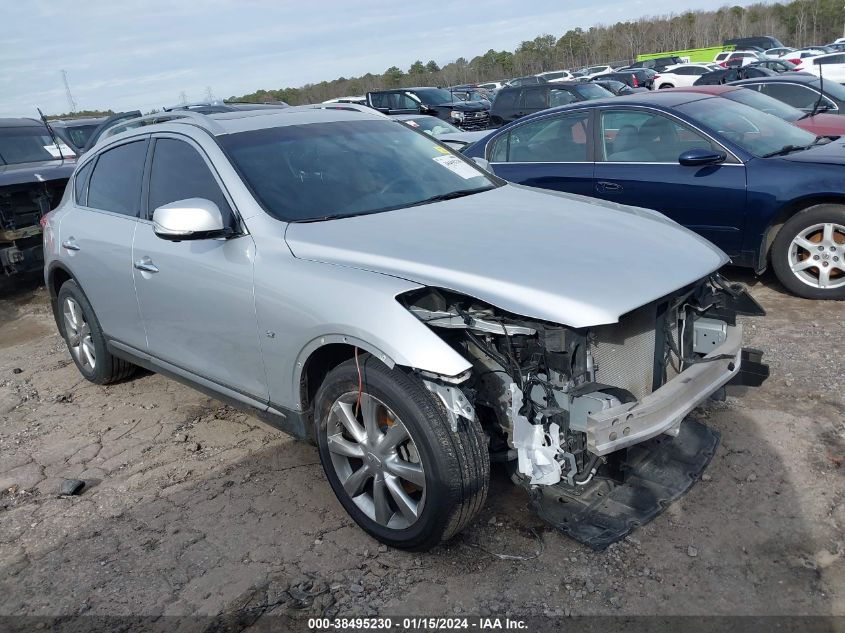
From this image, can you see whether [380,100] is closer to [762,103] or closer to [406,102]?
[406,102]

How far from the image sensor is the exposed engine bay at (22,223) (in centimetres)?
787

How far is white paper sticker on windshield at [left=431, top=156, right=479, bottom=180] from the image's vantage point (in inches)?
167

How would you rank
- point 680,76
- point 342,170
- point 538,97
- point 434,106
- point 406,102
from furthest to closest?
point 680,76 → point 406,102 → point 434,106 → point 538,97 → point 342,170

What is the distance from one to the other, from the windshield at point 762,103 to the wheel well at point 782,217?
1691 millimetres

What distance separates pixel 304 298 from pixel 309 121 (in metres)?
1.54

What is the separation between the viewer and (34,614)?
117 inches

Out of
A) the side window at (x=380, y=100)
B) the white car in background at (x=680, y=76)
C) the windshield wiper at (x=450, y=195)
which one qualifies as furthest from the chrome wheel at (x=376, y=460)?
the white car in background at (x=680, y=76)

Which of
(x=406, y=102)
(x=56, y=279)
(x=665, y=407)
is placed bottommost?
(x=665, y=407)

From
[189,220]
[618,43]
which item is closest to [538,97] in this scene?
[189,220]

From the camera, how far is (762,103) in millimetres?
7609

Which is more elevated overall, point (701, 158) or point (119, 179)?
point (119, 179)

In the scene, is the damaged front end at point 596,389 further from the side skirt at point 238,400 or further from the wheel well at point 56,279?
the wheel well at point 56,279

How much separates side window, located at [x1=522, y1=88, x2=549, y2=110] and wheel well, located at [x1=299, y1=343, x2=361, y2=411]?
Answer: 568 inches

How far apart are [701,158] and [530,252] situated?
3476mm
